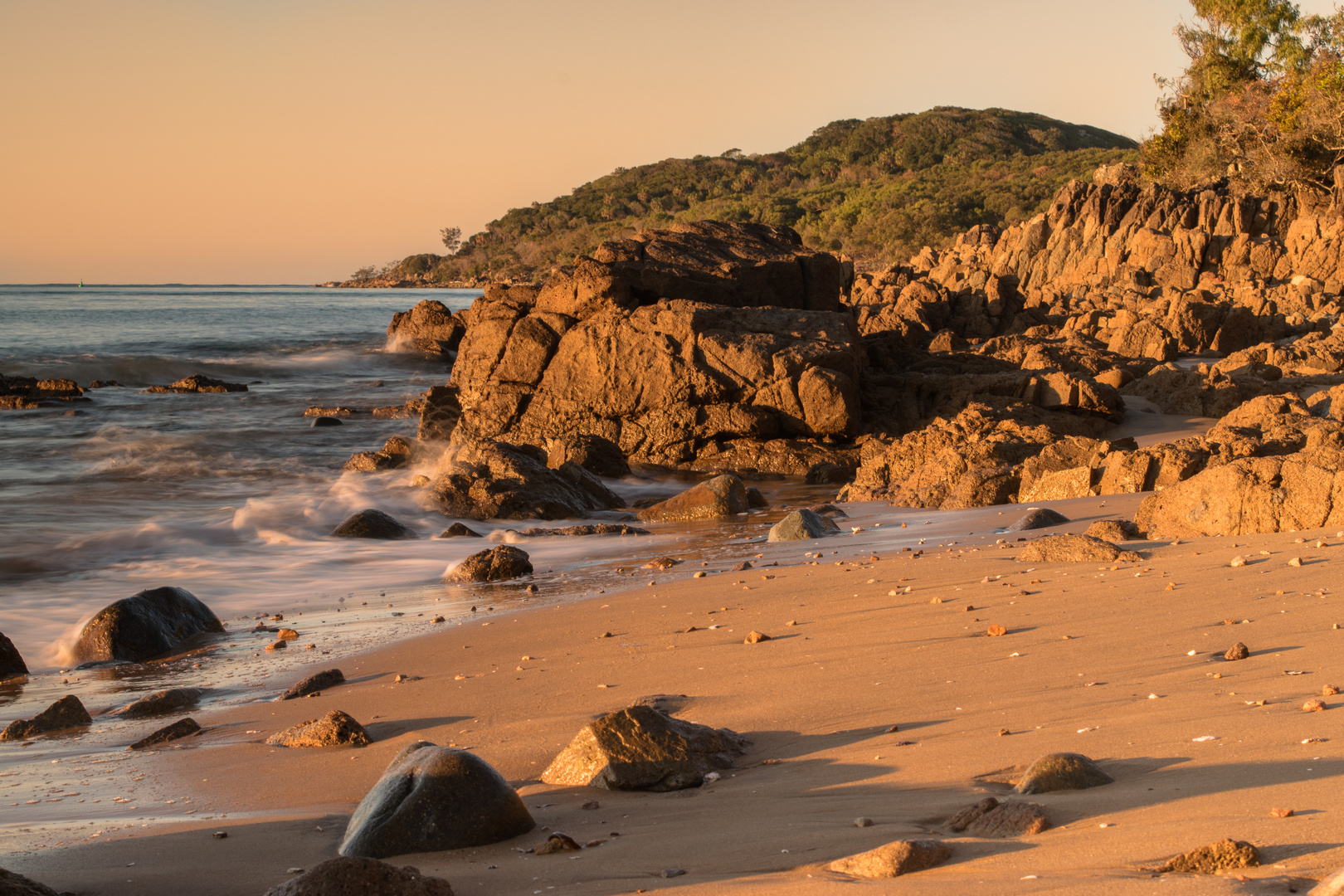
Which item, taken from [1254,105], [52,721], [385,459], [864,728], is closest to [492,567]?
[52,721]

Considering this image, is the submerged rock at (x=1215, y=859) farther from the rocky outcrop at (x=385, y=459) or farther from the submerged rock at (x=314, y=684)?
the rocky outcrop at (x=385, y=459)

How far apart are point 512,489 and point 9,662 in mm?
5429

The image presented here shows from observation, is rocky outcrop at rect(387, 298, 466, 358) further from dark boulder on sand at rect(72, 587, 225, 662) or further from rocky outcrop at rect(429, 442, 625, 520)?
dark boulder on sand at rect(72, 587, 225, 662)

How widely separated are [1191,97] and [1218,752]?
44.5 m

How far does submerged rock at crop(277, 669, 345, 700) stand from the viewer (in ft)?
15.9

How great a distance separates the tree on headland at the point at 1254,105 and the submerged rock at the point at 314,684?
35.0 m

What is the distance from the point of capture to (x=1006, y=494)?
29.6ft

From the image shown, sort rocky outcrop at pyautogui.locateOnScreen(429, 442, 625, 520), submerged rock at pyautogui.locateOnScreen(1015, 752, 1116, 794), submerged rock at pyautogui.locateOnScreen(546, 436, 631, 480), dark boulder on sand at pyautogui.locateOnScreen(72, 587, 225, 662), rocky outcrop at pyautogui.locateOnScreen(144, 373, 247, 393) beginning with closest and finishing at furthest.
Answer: submerged rock at pyautogui.locateOnScreen(1015, 752, 1116, 794) → dark boulder on sand at pyautogui.locateOnScreen(72, 587, 225, 662) → rocky outcrop at pyautogui.locateOnScreen(429, 442, 625, 520) → submerged rock at pyautogui.locateOnScreen(546, 436, 631, 480) → rocky outcrop at pyautogui.locateOnScreen(144, 373, 247, 393)

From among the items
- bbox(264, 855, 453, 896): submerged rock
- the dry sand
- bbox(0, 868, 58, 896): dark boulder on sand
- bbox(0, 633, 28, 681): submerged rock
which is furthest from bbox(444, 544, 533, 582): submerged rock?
bbox(264, 855, 453, 896): submerged rock

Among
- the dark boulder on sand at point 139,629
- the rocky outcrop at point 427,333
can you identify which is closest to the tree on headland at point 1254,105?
the rocky outcrop at point 427,333

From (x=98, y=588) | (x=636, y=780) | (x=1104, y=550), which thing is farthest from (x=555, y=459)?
(x=636, y=780)

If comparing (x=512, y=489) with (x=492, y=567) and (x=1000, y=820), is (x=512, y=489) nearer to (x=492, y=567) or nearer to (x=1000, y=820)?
(x=492, y=567)

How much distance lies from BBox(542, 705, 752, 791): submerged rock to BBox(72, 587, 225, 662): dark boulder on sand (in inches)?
160

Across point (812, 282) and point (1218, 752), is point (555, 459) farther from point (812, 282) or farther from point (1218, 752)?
point (1218, 752)
